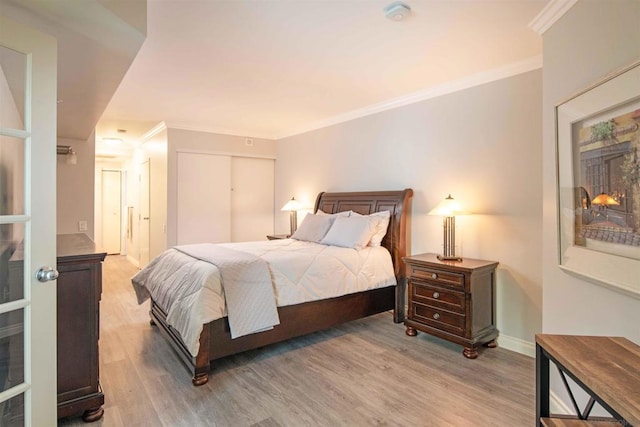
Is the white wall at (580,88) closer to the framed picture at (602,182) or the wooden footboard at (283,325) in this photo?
the framed picture at (602,182)

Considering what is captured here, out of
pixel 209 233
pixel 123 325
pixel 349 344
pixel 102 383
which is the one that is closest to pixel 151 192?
pixel 209 233

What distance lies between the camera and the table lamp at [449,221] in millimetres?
3039

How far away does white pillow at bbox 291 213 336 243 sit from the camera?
396 cm

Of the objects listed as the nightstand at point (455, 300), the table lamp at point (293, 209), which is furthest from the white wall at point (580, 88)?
the table lamp at point (293, 209)

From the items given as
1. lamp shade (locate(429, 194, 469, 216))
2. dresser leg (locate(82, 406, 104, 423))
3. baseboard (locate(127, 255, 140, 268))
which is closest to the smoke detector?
lamp shade (locate(429, 194, 469, 216))

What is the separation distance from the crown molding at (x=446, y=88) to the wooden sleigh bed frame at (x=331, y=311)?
3.33ft

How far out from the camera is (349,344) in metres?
2.98

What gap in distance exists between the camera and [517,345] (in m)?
2.86

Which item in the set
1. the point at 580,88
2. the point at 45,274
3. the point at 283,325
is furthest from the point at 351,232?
the point at 45,274

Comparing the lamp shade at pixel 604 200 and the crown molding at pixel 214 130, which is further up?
the crown molding at pixel 214 130

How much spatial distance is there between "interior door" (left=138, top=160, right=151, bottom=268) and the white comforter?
9.76 feet

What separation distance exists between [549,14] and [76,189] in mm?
4840

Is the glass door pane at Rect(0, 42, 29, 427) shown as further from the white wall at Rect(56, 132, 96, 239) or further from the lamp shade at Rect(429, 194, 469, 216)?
the white wall at Rect(56, 132, 96, 239)

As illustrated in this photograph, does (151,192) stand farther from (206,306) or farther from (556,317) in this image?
(556,317)
